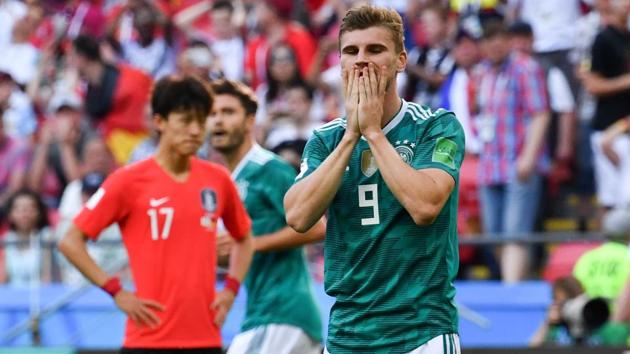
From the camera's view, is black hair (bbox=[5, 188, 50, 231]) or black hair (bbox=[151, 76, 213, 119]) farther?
black hair (bbox=[5, 188, 50, 231])

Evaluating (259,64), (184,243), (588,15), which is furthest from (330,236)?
(259,64)

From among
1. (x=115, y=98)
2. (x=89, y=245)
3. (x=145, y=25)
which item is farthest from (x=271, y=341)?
(x=145, y=25)

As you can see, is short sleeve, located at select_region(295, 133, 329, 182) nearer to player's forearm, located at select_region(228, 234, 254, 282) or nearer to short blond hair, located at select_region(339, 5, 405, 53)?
short blond hair, located at select_region(339, 5, 405, 53)

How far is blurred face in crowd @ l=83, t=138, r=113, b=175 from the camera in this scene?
1416 cm

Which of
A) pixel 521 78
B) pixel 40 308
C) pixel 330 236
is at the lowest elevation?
pixel 40 308

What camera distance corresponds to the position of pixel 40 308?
12555 millimetres

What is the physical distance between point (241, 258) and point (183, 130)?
0.91 meters

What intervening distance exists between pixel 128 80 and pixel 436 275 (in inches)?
396

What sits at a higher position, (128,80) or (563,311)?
(128,80)

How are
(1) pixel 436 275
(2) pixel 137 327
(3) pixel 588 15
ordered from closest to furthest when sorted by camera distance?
(1) pixel 436 275, (2) pixel 137 327, (3) pixel 588 15

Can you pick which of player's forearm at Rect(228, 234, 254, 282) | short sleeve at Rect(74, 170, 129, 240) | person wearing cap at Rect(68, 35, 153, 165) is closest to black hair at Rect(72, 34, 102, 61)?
person wearing cap at Rect(68, 35, 153, 165)

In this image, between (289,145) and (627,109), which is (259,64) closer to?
(289,145)

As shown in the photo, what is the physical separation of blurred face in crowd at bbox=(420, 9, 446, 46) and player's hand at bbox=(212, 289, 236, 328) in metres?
6.40

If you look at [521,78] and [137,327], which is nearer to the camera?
[137,327]
